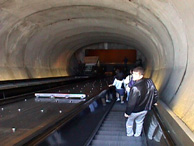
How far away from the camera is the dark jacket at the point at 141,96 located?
12.2ft

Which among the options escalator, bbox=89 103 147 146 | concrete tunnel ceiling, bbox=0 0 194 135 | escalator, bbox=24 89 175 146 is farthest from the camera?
concrete tunnel ceiling, bbox=0 0 194 135

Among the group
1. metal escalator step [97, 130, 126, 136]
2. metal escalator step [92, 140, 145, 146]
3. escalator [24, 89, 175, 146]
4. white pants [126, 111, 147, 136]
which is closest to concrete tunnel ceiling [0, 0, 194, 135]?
escalator [24, 89, 175, 146]

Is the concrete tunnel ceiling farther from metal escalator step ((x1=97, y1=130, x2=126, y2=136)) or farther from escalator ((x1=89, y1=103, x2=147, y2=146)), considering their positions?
metal escalator step ((x1=97, y1=130, x2=126, y2=136))

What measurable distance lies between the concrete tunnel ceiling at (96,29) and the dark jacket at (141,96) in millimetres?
678

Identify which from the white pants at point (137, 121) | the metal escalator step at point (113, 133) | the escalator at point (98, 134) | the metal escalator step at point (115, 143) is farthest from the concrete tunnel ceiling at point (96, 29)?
the metal escalator step at point (113, 133)

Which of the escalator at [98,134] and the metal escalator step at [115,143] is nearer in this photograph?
the escalator at [98,134]

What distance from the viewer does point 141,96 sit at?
387cm

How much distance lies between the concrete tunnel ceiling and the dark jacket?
0.68 m

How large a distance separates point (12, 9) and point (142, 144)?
6896mm

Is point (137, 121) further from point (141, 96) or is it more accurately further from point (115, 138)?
point (141, 96)

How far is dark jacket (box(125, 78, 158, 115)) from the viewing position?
147 inches

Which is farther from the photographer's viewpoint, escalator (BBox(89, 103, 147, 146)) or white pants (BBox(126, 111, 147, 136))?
escalator (BBox(89, 103, 147, 146))

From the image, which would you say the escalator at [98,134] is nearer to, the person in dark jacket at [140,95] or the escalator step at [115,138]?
the escalator step at [115,138]

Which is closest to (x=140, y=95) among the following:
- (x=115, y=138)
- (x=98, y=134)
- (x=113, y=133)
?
(x=115, y=138)
